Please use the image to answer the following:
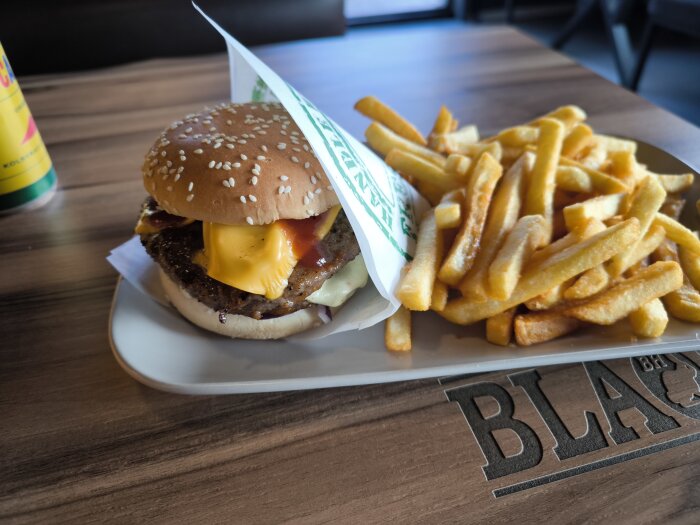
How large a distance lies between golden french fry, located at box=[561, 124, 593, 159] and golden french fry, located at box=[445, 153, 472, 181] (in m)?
0.33

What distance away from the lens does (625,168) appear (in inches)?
61.1

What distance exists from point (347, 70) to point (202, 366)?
86.0 inches

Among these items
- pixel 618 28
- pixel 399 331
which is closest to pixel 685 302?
pixel 399 331

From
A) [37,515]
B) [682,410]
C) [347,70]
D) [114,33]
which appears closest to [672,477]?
[682,410]

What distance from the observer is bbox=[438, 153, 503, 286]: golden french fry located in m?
1.28

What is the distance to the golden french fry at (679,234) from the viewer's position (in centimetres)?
133

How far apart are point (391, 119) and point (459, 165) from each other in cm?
37

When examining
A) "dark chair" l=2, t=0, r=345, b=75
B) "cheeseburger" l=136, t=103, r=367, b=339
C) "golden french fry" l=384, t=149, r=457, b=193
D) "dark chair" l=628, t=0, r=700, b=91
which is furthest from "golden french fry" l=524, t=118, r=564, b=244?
"dark chair" l=628, t=0, r=700, b=91

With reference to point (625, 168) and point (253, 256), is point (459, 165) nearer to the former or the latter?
point (625, 168)

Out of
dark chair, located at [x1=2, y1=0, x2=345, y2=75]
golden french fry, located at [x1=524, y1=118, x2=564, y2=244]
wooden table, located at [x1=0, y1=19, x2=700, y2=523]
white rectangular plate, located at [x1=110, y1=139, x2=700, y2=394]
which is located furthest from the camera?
dark chair, located at [x1=2, y1=0, x2=345, y2=75]

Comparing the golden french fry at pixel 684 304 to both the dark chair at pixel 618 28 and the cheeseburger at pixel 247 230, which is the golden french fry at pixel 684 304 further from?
the dark chair at pixel 618 28

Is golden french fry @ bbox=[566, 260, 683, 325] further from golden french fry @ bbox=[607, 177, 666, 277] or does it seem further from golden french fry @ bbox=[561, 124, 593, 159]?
golden french fry @ bbox=[561, 124, 593, 159]

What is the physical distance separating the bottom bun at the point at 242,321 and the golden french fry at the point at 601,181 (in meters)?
0.85

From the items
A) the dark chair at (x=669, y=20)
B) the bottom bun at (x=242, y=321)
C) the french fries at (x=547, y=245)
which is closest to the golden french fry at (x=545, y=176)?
the french fries at (x=547, y=245)
